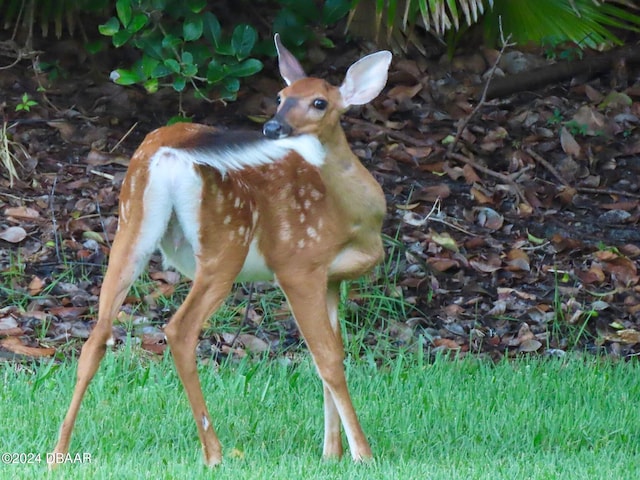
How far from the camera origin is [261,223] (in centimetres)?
494

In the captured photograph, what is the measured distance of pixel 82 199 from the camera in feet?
25.9

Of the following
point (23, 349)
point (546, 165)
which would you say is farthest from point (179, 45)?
point (546, 165)

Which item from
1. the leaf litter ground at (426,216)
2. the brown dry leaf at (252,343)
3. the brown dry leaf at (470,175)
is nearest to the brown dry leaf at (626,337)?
the leaf litter ground at (426,216)

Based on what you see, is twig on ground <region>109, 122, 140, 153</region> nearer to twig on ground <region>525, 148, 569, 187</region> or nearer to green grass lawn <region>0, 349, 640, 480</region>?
green grass lawn <region>0, 349, 640, 480</region>

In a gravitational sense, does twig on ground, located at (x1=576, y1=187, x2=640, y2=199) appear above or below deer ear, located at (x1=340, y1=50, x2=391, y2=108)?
below

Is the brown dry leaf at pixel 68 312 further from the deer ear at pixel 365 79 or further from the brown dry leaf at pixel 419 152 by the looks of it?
the brown dry leaf at pixel 419 152

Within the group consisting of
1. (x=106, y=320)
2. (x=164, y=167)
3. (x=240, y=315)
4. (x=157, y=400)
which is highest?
(x=164, y=167)

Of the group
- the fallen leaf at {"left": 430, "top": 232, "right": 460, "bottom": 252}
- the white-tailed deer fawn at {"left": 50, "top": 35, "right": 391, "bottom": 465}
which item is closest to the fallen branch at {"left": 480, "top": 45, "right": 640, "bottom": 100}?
the fallen leaf at {"left": 430, "top": 232, "right": 460, "bottom": 252}

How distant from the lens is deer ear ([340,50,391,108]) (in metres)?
5.36

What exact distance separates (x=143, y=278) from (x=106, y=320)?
8.97 ft

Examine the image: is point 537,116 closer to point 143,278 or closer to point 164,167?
point 143,278

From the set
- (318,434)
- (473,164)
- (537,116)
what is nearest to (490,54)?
(537,116)

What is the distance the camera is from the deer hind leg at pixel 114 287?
4.54 m

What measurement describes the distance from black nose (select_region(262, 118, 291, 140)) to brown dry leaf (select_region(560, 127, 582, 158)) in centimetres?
424
